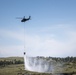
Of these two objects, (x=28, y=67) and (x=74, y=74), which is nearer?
(x=74, y=74)

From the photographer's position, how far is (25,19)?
327 ft

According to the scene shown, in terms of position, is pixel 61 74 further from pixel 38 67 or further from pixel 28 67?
pixel 38 67

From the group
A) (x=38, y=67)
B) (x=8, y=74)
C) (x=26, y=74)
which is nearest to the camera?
(x=26, y=74)

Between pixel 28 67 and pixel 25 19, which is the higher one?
pixel 25 19

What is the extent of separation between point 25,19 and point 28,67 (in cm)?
9075

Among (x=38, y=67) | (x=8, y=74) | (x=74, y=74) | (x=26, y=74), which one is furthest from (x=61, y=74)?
(x=38, y=67)

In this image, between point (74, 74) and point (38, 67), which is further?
point (38, 67)

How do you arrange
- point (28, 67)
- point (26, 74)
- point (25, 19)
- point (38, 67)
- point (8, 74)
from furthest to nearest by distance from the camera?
1. point (38, 67)
2. point (28, 67)
3. point (8, 74)
4. point (26, 74)
5. point (25, 19)

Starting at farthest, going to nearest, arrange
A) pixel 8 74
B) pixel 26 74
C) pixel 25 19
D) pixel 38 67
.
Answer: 1. pixel 38 67
2. pixel 8 74
3. pixel 26 74
4. pixel 25 19

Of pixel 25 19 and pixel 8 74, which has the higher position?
pixel 25 19

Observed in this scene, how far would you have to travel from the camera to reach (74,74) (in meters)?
128

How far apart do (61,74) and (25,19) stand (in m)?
50.0

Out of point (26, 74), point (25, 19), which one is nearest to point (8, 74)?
point (26, 74)

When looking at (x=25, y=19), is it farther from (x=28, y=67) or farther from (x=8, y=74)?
(x=28, y=67)
